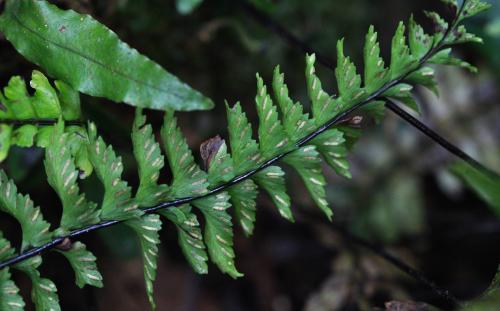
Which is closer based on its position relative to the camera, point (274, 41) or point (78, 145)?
point (78, 145)

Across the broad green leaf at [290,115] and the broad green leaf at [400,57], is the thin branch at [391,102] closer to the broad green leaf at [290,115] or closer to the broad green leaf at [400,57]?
the broad green leaf at [400,57]

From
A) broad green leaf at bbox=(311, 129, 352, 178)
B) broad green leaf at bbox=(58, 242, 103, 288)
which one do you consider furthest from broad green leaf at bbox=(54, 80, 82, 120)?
broad green leaf at bbox=(311, 129, 352, 178)

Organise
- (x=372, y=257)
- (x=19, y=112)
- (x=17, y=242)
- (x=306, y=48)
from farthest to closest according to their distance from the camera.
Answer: (x=372, y=257), (x=17, y=242), (x=306, y=48), (x=19, y=112)

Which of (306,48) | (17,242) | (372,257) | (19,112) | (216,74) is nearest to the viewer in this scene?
(19,112)

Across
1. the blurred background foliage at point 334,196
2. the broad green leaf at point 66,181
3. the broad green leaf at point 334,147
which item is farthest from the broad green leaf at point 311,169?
the blurred background foliage at point 334,196

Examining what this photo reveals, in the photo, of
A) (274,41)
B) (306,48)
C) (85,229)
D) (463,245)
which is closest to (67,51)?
(85,229)

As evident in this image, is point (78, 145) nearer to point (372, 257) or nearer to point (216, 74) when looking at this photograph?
point (216, 74)

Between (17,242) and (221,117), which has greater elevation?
(221,117)
